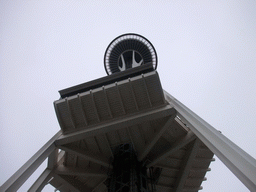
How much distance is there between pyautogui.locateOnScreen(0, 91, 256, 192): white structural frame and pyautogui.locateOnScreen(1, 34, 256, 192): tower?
0.08 m

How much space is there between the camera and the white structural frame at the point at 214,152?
4069 mm

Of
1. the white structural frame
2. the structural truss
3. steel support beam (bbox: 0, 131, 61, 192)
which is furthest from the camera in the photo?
the structural truss

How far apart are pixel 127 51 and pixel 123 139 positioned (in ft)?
73.5

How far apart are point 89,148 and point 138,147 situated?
3.44 meters

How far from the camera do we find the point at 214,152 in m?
5.39

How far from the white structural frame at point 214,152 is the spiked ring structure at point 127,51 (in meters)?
22.0

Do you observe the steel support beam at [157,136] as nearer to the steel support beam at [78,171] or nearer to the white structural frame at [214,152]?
the white structural frame at [214,152]

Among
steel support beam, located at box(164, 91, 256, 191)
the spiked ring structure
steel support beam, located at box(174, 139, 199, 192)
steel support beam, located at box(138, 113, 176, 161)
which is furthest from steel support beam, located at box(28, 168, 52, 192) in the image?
the spiked ring structure

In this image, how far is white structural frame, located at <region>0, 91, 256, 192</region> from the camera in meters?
4.07

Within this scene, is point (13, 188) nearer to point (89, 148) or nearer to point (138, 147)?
point (89, 148)

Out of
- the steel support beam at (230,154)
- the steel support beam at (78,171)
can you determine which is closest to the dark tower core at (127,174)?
the steel support beam at (78,171)

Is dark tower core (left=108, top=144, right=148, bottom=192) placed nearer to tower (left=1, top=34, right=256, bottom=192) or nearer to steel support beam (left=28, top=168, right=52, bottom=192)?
tower (left=1, top=34, right=256, bottom=192)

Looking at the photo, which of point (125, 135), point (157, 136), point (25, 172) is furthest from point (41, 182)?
point (157, 136)

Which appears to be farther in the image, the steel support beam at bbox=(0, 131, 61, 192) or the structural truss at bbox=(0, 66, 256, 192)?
the structural truss at bbox=(0, 66, 256, 192)
